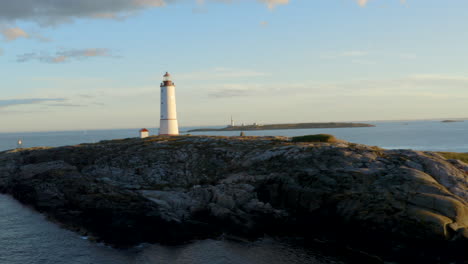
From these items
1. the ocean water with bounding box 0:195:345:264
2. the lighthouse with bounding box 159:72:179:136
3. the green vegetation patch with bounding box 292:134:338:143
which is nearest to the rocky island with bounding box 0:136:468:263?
the ocean water with bounding box 0:195:345:264

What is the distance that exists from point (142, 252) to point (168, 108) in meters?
38.9

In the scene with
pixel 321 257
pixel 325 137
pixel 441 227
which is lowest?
pixel 321 257

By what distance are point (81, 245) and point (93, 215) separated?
22.6 ft

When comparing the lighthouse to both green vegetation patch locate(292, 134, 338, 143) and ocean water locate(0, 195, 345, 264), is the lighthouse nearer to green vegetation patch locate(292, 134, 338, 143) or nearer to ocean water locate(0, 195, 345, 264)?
green vegetation patch locate(292, 134, 338, 143)

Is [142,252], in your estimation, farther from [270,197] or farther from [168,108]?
[168,108]

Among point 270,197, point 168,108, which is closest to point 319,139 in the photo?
point 270,197

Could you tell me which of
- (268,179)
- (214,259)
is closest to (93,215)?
(214,259)

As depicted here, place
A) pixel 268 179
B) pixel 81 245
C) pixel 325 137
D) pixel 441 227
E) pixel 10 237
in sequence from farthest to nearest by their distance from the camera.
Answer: pixel 325 137, pixel 268 179, pixel 10 237, pixel 81 245, pixel 441 227

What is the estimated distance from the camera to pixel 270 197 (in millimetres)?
36656

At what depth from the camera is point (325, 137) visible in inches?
1994

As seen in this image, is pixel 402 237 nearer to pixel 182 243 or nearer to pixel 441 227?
pixel 441 227

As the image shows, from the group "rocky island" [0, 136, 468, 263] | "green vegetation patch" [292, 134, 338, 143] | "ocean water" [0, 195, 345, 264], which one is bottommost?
"ocean water" [0, 195, 345, 264]

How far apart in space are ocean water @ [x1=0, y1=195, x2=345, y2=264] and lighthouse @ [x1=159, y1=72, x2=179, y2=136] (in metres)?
34.5

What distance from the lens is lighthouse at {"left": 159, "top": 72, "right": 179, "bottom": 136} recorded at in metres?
63.2
